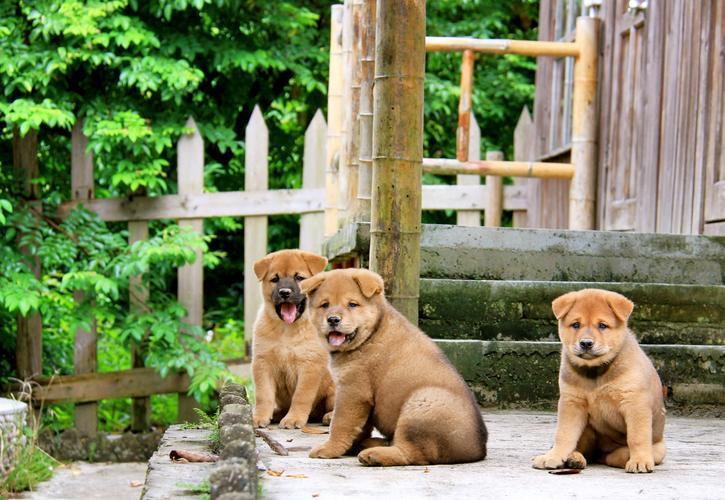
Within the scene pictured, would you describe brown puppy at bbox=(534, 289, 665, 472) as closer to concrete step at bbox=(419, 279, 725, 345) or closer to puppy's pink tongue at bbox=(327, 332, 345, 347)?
puppy's pink tongue at bbox=(327, 332, 345, 347)

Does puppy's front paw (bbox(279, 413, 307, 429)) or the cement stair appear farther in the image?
the cement stair

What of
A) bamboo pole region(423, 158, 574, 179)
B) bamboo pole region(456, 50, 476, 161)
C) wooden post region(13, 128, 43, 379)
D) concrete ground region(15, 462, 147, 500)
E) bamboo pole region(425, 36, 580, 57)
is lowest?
concrete ground region(15, 462, 147, 500)

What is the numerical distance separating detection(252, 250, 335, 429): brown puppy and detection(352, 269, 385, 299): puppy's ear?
943mm

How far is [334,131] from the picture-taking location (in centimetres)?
809

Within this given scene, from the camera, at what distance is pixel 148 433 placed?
8547 millimetres

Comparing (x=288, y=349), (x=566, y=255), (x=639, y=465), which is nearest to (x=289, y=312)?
(x=288, y=349)

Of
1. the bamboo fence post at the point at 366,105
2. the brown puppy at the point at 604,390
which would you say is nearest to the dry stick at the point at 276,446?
the brown puppy at the point at 604,390

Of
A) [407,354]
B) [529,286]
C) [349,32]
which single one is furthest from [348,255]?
[407,354]

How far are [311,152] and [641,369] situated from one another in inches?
203

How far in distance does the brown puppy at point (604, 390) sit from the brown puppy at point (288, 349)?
1.36m

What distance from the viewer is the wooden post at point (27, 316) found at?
28.1ft

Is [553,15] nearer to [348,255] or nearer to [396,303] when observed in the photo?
[348,255]

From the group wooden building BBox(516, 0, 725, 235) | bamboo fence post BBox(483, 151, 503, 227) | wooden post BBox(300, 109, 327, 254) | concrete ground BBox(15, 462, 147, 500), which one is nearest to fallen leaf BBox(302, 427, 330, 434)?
concrete ground BBox(15, 462, 147, 500)

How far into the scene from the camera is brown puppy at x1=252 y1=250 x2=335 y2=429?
5008mm
